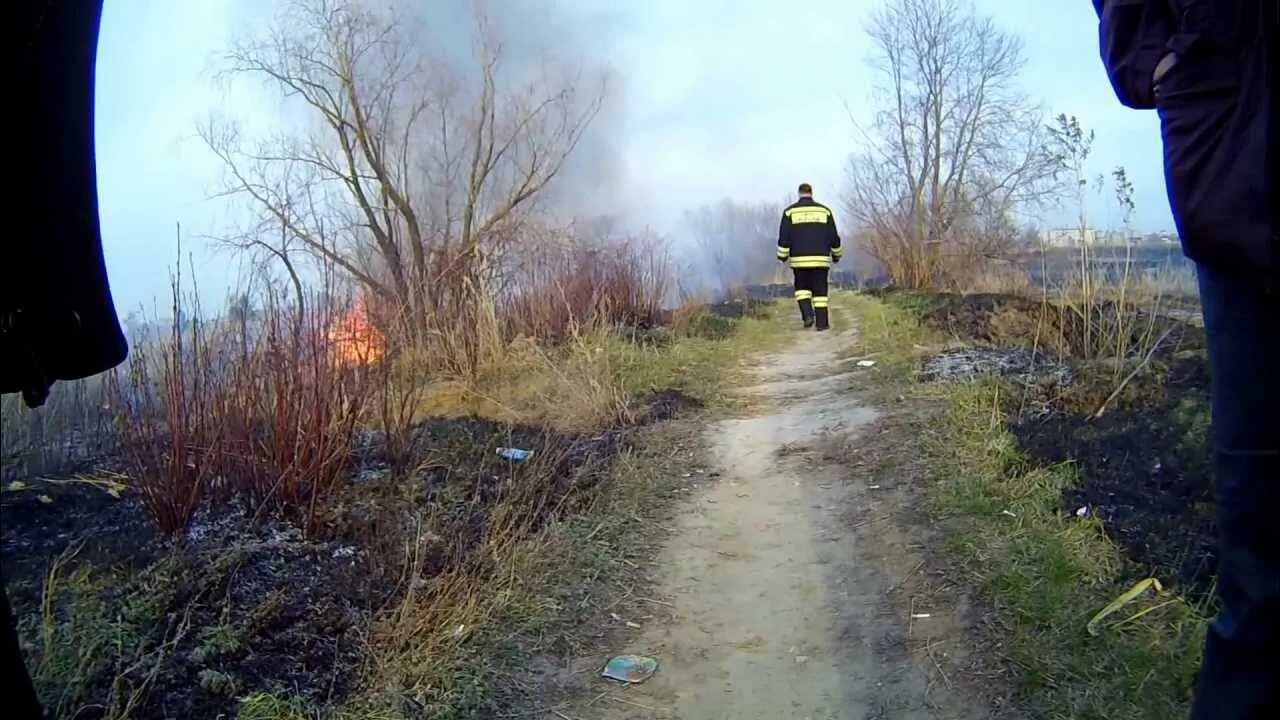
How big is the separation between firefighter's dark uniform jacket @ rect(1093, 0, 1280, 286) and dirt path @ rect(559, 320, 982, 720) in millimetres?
1811

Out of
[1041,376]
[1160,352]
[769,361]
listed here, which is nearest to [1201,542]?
[1041,376]

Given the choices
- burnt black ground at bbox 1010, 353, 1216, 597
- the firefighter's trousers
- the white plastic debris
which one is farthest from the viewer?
the firefighter's trousers

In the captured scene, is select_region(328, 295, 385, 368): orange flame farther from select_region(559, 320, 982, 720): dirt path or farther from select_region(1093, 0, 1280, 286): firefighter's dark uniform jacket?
select_region(1093, 0, 1280, 286): firefighter's dark uniform jacket

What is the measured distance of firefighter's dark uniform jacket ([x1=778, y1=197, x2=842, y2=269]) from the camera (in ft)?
38.3

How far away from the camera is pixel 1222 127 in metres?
1.56

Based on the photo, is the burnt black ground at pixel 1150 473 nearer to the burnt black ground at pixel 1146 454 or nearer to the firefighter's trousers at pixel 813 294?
the burnt black ground at pixel 1146 454

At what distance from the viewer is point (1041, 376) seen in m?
5.83

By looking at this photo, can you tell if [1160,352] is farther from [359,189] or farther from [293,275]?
[359,189]

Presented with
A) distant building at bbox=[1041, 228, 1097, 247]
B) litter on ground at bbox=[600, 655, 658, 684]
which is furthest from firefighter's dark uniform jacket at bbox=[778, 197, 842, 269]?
litter on ground at bbox=[600, 655, 658, 684]

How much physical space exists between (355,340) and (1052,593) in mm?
3740

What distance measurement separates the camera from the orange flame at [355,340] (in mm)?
4812

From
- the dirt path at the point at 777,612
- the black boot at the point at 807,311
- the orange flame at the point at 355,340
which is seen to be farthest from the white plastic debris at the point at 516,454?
the black boot at the point at 807,311

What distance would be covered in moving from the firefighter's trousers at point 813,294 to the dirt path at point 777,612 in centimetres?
655

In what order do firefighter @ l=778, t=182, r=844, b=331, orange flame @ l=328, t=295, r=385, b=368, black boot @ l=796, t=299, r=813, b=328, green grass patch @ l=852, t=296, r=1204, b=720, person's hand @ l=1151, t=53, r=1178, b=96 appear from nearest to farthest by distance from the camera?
1. person's hand @ l=1151, t=53, r=1178, b=96
2. green grass patch @ l=852, t=296, r=1204, b=720
3. orange flame @ l=328, t=295, r=385, b=368
4. firefighter @ l=778, t=182, r=844, b=331
5. black boot @ l=796, t=299, r=813, b=328
